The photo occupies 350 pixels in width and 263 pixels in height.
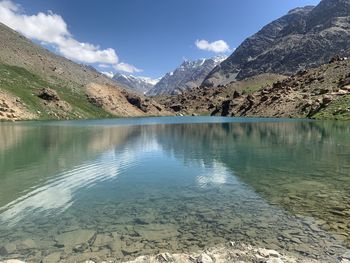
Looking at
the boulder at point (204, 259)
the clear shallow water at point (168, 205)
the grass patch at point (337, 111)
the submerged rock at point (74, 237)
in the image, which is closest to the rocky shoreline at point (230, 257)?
the boulder at point (204, 259)

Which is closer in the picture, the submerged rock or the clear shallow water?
the clear shallow water

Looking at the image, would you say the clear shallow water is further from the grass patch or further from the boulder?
the grass patch

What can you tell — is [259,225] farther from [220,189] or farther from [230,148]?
[230,148]

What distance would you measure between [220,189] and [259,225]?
10.3 m

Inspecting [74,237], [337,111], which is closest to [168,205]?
[74,237]

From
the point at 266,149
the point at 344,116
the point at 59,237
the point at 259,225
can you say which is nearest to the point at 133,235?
the point at 59,237

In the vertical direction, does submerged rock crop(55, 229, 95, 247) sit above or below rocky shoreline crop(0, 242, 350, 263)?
below

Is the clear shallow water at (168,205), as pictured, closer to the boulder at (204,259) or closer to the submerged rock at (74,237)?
the submerged rock at (74,237)

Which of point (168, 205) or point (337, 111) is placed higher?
point (337, 111)

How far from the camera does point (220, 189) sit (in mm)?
32094

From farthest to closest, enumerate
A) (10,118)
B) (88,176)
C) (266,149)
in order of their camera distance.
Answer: (10,118) < (266,149) < (88,176)

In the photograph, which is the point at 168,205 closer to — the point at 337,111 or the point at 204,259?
the point at 204,259

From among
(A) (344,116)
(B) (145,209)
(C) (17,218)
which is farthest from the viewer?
(A) (344,116)

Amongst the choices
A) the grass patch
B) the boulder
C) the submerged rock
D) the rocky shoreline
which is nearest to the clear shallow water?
the submerged rock
